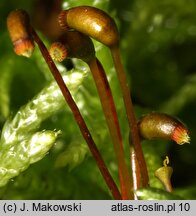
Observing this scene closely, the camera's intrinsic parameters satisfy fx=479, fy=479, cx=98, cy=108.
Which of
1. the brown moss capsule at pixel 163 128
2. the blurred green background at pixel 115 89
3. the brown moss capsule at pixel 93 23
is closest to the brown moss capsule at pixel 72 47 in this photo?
the brown moss capsule at pixel 93 23

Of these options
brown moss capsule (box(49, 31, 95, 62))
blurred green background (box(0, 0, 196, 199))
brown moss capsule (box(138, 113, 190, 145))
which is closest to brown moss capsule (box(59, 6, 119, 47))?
brown moss capsule (box(49, 31, 95, 62))

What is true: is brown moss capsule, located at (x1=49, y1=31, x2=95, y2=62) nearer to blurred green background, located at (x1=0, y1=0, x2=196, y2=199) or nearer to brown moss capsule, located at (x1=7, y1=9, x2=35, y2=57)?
brown moss capsule, located at (x1=7, y1=9, x2=35, y2=57)

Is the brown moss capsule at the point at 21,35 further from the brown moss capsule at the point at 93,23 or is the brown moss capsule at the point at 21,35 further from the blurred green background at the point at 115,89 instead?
the blurred green background at the point at 115,89

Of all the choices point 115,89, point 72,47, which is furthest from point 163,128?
point 115,89

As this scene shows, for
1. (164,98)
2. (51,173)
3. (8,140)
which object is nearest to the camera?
(8,140)

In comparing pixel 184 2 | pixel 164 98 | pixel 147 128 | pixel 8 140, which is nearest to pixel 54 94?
pixel 8 140

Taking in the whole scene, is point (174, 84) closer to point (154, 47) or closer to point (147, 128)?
point (154, 47)
